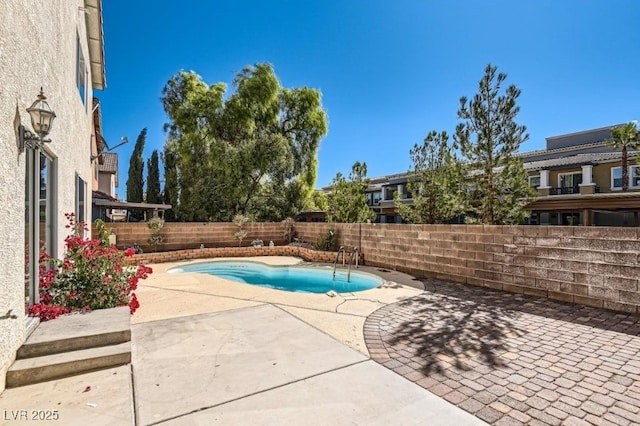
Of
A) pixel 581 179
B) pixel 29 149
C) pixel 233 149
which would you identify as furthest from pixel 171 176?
pixel 581 179

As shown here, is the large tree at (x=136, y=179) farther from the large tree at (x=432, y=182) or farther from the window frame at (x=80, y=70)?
the large tree at (x=432, y=182)

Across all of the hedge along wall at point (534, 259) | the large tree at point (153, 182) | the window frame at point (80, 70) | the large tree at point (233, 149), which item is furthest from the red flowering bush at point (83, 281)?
the large tree at point (153, 182)

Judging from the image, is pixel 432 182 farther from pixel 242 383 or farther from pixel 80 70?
pixel 80 70

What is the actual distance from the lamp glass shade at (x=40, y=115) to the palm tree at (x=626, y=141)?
91.7 ft

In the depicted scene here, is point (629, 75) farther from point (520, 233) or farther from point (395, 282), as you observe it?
point (395, 282)

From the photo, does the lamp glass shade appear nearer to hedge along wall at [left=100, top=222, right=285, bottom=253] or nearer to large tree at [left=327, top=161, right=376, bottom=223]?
hedge along wall at [left=100, top=222, right=285, bottom=253]

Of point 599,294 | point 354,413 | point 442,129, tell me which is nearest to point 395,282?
point 599,294

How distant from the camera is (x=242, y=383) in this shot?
314 cm

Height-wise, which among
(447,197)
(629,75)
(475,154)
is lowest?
(447,197)

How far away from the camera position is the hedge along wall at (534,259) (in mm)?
5609

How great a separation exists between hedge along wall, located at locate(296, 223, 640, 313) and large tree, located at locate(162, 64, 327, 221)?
40.4 ft

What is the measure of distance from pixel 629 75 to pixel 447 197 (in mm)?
8997

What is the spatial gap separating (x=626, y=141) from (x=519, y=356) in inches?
985

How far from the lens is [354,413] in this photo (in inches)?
105
